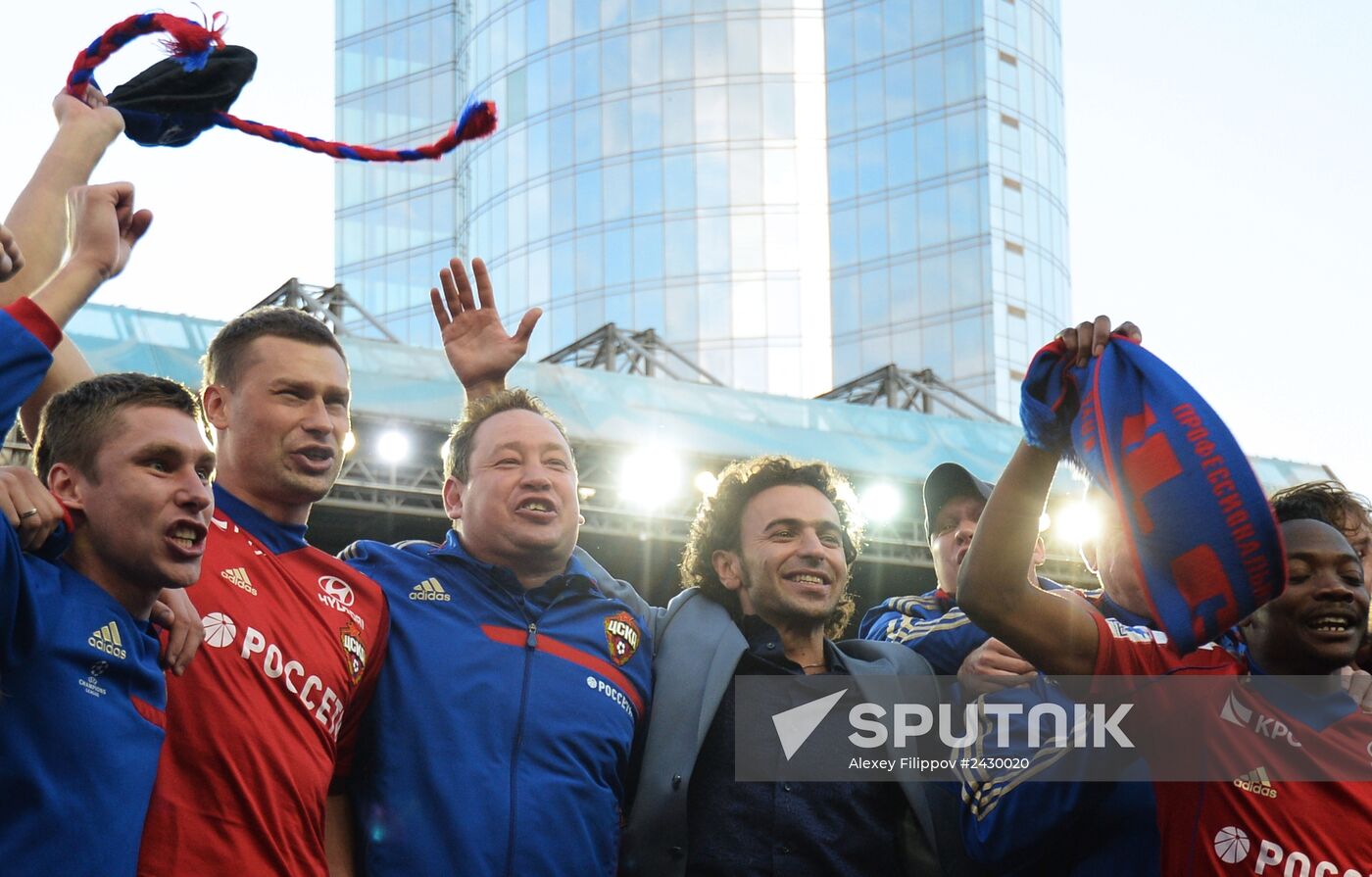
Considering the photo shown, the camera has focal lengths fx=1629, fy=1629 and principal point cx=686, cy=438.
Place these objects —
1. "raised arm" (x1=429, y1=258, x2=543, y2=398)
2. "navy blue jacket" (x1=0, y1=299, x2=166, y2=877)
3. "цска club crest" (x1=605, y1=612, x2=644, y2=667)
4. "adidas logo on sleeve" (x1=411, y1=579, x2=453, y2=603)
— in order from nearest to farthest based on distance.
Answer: "navy blue jacket" (x1=0, y1=299, x2=166, y2=877), "adidas logo on sleeve" (x1=411, y1=579, x2=453, y2=603), "цска club crest" (x1=605, y1=612, x2=644, y2=667), "raised arm" (x1=429, y1=258, x2=543, y2=398)

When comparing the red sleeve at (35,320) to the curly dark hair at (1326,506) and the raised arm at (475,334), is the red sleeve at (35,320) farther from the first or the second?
the curly dark hair at (1326,506)

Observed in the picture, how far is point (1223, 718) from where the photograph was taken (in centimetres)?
370

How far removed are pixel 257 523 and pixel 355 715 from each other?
49 cm

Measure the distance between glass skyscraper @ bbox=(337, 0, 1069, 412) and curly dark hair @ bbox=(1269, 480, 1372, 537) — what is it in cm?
3754

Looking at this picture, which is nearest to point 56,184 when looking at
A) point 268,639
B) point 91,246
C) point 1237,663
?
point 91,246

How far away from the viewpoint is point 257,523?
3697 mm

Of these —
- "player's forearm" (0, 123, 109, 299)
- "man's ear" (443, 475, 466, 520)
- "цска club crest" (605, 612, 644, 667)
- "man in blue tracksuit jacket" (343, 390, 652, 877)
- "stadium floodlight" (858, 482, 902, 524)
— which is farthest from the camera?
"stadium floodlight" (858, 482, 902, 524)

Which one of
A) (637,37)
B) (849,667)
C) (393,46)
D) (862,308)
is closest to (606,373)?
(849,667)

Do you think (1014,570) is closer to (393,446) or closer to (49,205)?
(49,205)

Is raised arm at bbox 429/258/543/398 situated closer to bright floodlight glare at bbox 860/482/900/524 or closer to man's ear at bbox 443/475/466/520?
man's ear at bbox 443/475/466/520

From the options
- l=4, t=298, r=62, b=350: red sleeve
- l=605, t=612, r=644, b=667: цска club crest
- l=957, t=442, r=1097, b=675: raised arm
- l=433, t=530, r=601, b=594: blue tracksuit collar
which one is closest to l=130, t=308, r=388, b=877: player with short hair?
l=433, t=530, r=601, b=594: blue tracksuit collar

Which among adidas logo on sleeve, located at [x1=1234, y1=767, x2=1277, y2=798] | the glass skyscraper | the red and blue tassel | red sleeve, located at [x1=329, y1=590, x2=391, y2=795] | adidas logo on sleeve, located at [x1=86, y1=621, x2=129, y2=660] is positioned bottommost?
adidas logo on sleeve, located at [x1=1234, y1=767, x2=1277, y2=798]

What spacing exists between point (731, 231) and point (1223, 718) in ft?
134

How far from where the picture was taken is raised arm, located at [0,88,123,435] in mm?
3100
